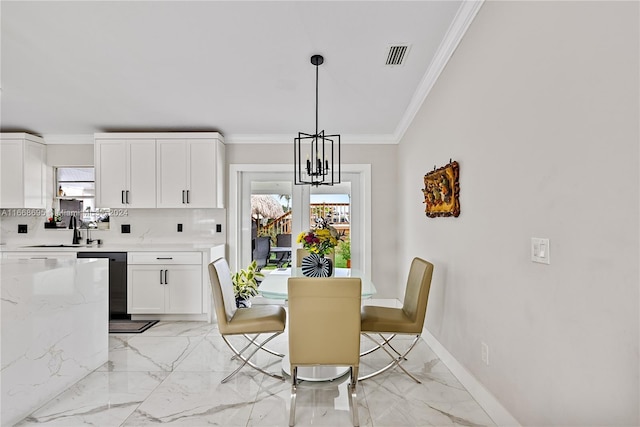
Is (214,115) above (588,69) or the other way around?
above

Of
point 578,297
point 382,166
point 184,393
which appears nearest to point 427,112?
point 382,166

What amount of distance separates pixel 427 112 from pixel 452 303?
5.47 feet

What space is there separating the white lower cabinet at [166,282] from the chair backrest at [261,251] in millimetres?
925

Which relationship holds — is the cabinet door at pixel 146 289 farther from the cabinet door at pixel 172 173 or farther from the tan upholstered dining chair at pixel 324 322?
the tan upholstered dining chair at pixel 324 322

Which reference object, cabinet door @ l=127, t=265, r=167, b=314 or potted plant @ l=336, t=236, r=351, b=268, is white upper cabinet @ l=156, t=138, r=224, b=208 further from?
potted plant @ l=336, t=236, r=351, b=268

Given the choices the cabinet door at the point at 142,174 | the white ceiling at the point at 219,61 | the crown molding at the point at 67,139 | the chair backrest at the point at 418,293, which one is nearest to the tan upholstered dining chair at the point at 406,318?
the chair backrest at the point at 418,293

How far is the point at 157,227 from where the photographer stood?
471cm

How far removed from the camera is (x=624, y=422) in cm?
113

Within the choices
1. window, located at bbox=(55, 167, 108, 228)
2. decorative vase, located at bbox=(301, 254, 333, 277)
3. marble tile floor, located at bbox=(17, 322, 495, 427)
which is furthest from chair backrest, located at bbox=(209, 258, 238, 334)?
window, located at bbox=(55, 167, 108, 228)

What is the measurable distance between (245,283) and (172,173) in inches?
63.3

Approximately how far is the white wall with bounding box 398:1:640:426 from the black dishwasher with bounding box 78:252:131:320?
360cm

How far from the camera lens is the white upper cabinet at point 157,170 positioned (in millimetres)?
4332

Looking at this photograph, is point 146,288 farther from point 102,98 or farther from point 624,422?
point 624,422

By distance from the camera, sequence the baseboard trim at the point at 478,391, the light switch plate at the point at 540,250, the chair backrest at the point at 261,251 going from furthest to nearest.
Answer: the chair backrest at the point at 261,251
the baseboard trim at the point at 478,391
the light switch plate at the point at 540,250
